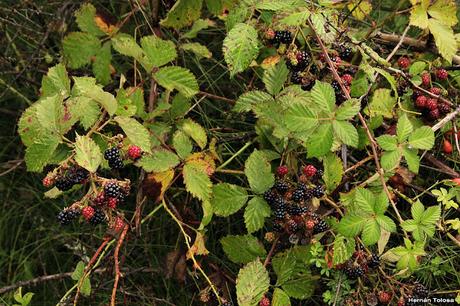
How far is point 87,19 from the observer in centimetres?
214

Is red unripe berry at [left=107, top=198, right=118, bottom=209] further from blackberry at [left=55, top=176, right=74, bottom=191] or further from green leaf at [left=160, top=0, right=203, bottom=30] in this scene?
green leaf at [left=160, top=0, right=203, bottom=30]

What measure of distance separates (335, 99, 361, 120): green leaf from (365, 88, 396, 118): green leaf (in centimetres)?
46

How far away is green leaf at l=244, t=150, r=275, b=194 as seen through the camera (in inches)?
70.9

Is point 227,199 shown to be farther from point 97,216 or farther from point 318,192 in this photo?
point 97,216

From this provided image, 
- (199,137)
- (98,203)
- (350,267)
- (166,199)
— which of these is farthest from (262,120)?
(98,203)

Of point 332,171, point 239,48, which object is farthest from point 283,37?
point 332,171

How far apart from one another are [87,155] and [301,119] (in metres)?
0.55

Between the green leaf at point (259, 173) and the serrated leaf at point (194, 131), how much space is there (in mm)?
212

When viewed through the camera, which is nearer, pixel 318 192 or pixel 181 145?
pixel 318 192

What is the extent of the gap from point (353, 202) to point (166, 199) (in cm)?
67

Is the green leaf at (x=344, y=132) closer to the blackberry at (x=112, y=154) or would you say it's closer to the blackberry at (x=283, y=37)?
the blackberry at (x=283, y=37)

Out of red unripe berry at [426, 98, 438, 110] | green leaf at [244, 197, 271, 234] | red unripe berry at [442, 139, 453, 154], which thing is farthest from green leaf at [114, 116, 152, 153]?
red unripe berry at [442, 139, 453, 154]

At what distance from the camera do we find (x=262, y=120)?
2041 millimetres

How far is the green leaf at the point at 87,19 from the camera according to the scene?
2.13 m
